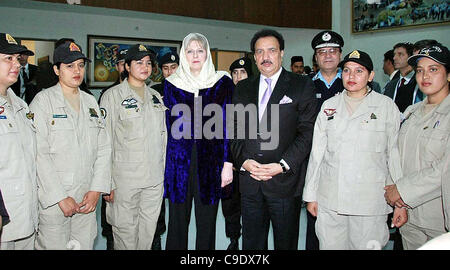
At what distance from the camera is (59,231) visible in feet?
8.05

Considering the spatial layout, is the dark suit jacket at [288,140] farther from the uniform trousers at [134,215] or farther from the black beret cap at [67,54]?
the black beret cap at [67,54]

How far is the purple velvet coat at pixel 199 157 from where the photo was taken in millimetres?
2625

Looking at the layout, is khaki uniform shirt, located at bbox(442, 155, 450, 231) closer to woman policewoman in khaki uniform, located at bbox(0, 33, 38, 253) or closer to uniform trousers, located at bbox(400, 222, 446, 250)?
uniform trousers, located at bbox(400, 222, 446, 250)

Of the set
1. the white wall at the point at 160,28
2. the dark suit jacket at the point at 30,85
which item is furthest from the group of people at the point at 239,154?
the white wall at the point at 160,28

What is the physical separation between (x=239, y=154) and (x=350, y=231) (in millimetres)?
843

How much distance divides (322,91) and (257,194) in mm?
1093

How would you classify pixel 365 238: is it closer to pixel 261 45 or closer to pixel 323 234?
pixel 323 234

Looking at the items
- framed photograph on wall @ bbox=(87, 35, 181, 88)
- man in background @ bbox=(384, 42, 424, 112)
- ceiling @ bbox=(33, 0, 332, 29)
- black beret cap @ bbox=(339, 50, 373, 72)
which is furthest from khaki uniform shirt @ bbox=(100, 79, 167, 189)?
framed photograph on wall @ bbox=(87, 35, 181, 88)

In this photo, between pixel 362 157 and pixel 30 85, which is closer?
pixel 362 157

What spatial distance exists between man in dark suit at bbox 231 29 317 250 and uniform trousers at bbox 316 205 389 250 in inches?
7.2

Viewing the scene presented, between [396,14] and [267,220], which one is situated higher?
[396,14]

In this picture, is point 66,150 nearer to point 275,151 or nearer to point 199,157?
point 199,157

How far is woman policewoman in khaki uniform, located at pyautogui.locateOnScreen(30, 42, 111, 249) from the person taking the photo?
242 cm

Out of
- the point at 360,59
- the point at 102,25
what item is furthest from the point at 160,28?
the point at 360,59
